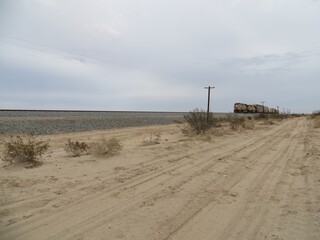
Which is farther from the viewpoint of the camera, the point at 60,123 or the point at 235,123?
the point at 60,123

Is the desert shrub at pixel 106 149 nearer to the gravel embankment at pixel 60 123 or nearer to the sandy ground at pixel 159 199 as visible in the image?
the sandy ground at pixel 159 199

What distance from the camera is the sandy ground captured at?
555 cm

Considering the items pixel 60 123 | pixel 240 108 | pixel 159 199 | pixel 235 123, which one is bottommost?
pixel 60 123

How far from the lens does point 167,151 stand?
13758 millimetres

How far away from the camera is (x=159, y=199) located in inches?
286

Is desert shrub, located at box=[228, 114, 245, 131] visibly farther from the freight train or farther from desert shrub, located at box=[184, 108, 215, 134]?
the freight train

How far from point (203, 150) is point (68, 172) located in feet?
21.6

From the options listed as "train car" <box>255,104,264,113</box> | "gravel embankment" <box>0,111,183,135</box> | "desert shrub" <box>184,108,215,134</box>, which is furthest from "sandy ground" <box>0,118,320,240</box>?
"train car" <box>255,104,264,113</box>

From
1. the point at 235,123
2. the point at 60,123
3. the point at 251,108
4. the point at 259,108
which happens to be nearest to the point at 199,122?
the point at 235,123

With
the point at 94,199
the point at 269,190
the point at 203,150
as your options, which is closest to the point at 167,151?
the point at 203,150

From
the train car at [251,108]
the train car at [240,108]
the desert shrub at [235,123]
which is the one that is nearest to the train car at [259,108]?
the train car at [251,108]

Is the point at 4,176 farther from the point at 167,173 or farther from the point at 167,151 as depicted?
the point at 167,151

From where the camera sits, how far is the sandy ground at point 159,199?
555 cm

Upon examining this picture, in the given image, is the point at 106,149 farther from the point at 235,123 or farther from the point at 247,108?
the point at 247,108
